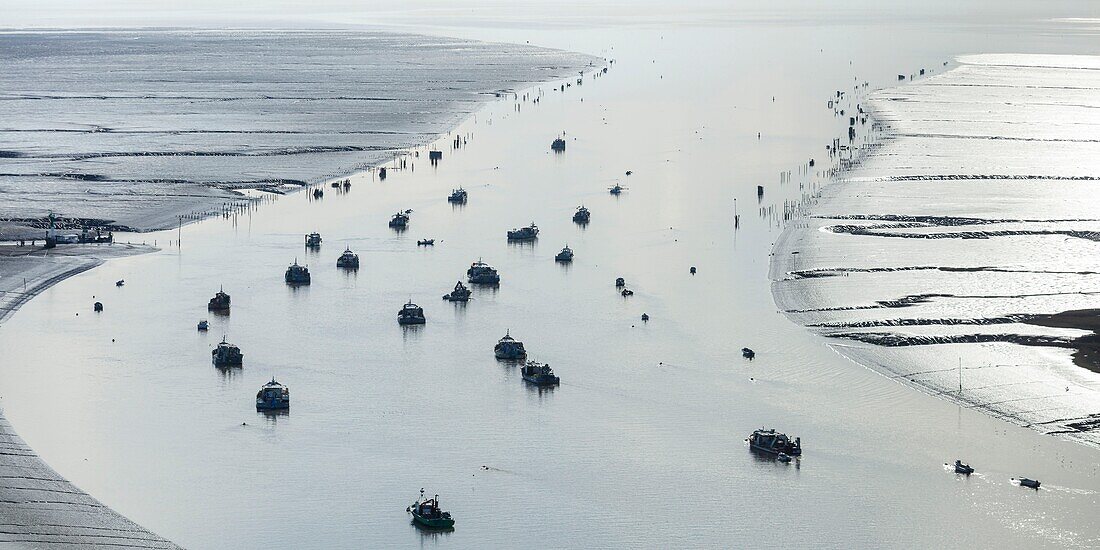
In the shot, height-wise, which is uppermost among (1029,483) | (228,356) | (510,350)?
(510,350)


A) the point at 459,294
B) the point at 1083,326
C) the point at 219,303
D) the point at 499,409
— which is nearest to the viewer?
the point at 499,409

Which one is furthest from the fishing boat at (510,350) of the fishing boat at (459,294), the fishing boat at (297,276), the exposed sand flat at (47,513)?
the exposed sand flat at (47,513)

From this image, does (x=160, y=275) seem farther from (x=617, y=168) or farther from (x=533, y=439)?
(x=617, y=168)

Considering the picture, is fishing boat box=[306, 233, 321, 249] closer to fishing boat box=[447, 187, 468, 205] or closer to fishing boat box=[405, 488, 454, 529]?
fishing boat box=[447, 187, 468, 205]

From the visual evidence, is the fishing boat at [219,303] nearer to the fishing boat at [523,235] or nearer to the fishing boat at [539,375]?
the fishing boat at [539,375]

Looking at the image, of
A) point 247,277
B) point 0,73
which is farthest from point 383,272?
point 0,73

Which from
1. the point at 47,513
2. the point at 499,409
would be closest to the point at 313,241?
the point at 499,409

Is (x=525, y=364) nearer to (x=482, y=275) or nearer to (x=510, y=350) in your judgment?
(x=510, y=350)
